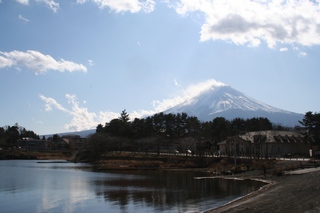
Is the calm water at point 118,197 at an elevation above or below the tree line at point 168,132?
below

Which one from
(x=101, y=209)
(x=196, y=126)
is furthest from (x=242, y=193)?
(x=196, y=126)

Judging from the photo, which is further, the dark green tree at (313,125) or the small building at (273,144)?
the small building at (273,144)

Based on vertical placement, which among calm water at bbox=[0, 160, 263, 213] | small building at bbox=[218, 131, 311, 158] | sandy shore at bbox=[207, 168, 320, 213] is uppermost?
small building at bbox=[218, 131, 311, 158]

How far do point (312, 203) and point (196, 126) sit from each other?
239 feet

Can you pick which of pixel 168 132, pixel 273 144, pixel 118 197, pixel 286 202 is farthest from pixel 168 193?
pixel 168 132

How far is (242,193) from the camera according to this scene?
2895 centimetres

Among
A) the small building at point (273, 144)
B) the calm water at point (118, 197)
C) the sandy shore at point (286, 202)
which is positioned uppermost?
the small building at point (273, 144)

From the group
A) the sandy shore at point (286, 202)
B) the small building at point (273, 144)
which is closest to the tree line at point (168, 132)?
the small building at point (273, 144)

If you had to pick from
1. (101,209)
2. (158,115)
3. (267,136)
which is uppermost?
(158,115)

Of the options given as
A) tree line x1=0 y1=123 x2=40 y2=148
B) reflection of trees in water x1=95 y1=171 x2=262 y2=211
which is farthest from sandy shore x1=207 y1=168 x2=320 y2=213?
tree line x1=0 y1=123 x2=40 y2=148

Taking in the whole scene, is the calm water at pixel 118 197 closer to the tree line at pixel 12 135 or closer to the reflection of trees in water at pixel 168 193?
the reflection of trees in water at pixel 168 193

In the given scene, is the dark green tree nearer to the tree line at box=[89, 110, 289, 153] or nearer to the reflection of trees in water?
the tree line at box=[89, 110, 289, 153]

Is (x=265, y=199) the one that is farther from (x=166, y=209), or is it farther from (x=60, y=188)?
(x=60, y=188)

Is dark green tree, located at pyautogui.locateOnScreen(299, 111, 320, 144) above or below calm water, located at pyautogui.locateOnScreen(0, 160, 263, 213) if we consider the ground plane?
above
